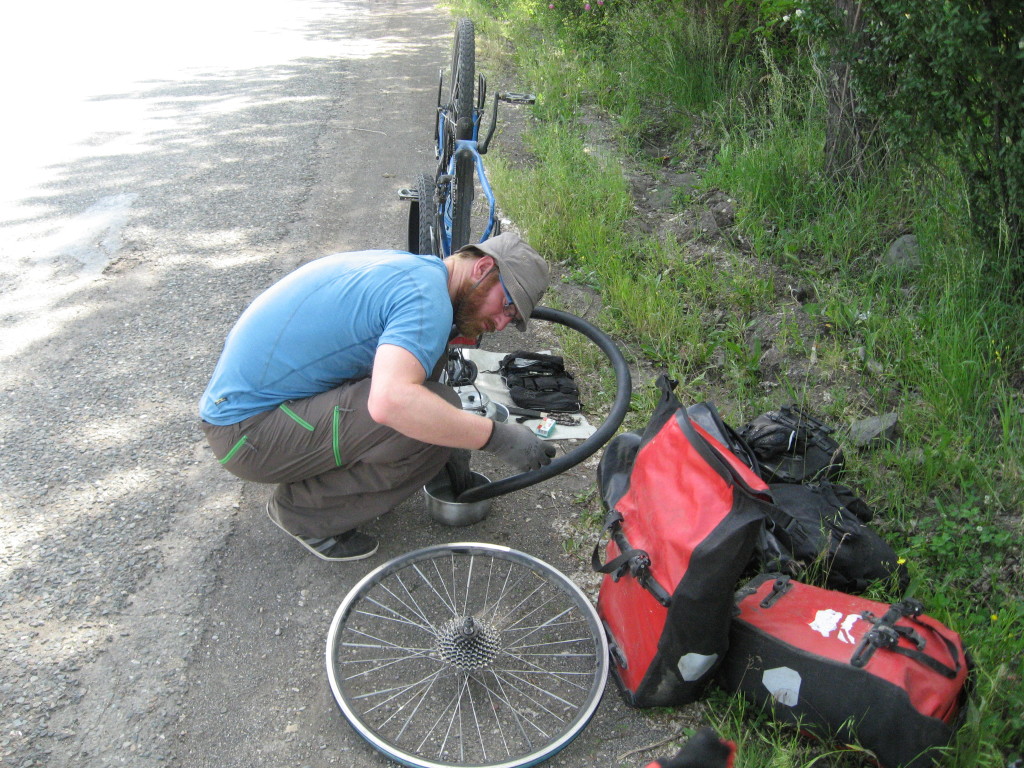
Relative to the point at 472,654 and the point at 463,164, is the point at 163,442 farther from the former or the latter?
the point at 463,164

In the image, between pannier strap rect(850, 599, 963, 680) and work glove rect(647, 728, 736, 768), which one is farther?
pannier strap rect(850, 599, 963, 680)

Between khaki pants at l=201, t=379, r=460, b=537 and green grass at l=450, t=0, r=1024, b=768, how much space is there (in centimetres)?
85

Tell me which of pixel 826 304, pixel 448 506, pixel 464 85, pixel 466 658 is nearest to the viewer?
pixel 466 658

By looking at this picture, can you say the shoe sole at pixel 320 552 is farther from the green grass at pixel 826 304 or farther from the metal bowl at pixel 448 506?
the green grass at pixel 826 304

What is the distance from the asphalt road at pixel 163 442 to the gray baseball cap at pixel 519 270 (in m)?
0.99

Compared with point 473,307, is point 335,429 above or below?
below

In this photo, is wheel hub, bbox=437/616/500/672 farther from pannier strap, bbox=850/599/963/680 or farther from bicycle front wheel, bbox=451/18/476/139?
bicycle front wheel, bbox=451/18/476/139

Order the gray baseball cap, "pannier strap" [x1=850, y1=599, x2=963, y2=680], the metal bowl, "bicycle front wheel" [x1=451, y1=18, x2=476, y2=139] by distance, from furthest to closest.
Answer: "bicycle front wheel" [x1=451, y1=18, x2=476, y2=139], the metal bowl, the gray baseball cap, "pannier strap" [x1=850, y1=599, x2=963, y2=680]

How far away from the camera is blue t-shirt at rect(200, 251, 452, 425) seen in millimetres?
2711

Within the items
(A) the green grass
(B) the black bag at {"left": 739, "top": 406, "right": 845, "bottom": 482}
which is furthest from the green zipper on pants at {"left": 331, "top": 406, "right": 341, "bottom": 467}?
(B) the black bag at {"left": 739, "top": 406, "right": 845, "bottom": 482}

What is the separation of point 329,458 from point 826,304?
273cm

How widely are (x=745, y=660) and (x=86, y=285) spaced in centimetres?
423

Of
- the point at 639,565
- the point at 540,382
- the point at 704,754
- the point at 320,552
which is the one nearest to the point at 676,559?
the point at 639,565

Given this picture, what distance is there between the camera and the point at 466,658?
2561 millimetres
